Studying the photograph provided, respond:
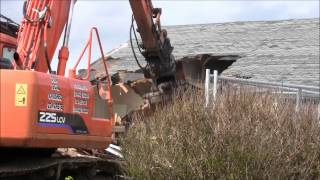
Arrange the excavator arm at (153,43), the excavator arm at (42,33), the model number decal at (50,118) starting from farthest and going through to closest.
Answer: the excavator arm at (153,43) → the excavator arm at (42,33) → the model number decal at (50,118)

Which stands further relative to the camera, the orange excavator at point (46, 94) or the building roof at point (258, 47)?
the building roof at point (258, 47)

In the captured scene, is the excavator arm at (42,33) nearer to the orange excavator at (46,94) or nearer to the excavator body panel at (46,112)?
the orange excavator at (46,94)

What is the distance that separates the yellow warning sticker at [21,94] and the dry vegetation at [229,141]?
7.03ft

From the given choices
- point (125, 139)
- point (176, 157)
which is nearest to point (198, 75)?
point (125, 139)

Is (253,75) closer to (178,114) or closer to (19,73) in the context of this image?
(178,114)

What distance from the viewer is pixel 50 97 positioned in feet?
Result: 26.5

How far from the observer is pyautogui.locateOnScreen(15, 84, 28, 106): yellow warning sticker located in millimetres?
7688

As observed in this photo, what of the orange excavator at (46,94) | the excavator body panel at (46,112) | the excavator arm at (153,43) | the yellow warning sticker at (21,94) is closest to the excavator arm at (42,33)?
the orange excavator at (46,94)

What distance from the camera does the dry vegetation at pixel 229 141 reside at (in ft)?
27.6

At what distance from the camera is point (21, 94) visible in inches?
304

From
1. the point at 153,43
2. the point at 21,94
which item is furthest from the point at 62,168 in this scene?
the point at 153,43

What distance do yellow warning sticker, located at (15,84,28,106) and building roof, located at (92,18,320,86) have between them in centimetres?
1100

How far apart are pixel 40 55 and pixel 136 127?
78.1 inches

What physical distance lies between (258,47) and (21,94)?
591 inches
